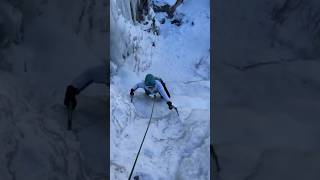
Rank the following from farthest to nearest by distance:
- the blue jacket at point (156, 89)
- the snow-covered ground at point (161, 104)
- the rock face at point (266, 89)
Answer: the blue jacket at point (156, 89) → the snow-covered ground at point (161, 104) → the rock face at point (266, 89)

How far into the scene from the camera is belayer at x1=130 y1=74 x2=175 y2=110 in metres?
1.79

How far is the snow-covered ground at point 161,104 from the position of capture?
5.45 feet

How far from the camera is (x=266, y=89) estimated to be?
1.58m

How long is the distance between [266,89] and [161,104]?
0.44 meters

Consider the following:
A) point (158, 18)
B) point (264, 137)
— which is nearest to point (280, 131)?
point (264, 137)

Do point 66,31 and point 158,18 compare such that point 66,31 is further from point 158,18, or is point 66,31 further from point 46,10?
point 158,18

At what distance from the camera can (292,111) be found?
1564mm

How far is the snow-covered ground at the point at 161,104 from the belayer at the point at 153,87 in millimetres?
25

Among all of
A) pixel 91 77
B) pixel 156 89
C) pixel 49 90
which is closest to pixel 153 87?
pixel 156 89

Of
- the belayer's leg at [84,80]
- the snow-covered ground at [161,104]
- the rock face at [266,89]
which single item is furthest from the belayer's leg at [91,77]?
the rock face at [266,89]

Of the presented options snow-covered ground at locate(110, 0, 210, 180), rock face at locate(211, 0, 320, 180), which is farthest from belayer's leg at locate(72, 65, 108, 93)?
rock face at locate(211, 0, 320, 180)

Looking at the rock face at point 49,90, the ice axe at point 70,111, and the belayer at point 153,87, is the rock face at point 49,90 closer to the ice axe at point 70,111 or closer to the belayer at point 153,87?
the ice axe at point 70,111

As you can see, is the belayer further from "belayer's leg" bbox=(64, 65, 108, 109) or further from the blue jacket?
"belayer's leg" bbox=(64, 65, 108, 109)

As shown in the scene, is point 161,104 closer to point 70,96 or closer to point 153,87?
point 153,87
